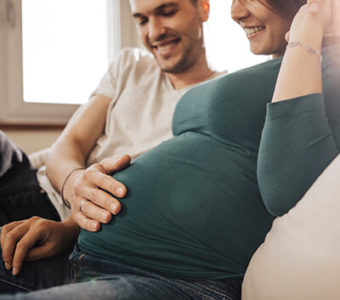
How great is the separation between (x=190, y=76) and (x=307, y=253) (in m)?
0.90

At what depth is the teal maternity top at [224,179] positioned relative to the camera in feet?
1.85

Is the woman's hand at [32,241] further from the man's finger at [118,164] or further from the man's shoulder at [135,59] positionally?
the man's shoulder at [135,59]

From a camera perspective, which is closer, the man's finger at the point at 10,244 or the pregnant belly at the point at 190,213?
the pregnant belly at the point at 190,213

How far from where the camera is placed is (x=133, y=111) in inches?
48.9

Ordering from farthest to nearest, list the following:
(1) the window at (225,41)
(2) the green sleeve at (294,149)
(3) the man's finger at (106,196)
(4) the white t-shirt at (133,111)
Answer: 1. (4) the white t-shirt at (133,111)
2. (1) the window at (225,41)
3. (3) the man's finger at (106,196)
4. (2) the green sleeve at (294,149)

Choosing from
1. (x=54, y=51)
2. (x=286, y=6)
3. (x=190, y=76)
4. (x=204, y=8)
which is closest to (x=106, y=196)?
(x=286, y=6)

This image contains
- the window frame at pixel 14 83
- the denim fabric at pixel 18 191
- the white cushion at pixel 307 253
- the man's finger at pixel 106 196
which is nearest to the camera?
the white cushion at pixel 307 253

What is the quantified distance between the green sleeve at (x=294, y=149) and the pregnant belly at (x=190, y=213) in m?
0.07

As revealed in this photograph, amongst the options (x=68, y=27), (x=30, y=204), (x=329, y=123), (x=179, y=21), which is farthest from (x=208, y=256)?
(x=68, y=27)

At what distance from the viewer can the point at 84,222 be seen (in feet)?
2.34

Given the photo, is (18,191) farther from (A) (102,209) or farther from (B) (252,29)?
(B) (252,29)

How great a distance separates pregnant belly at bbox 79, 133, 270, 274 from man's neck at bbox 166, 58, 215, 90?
633mm

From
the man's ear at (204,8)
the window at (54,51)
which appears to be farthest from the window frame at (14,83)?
the man's ear at (204,8)

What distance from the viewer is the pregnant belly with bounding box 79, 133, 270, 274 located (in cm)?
61
